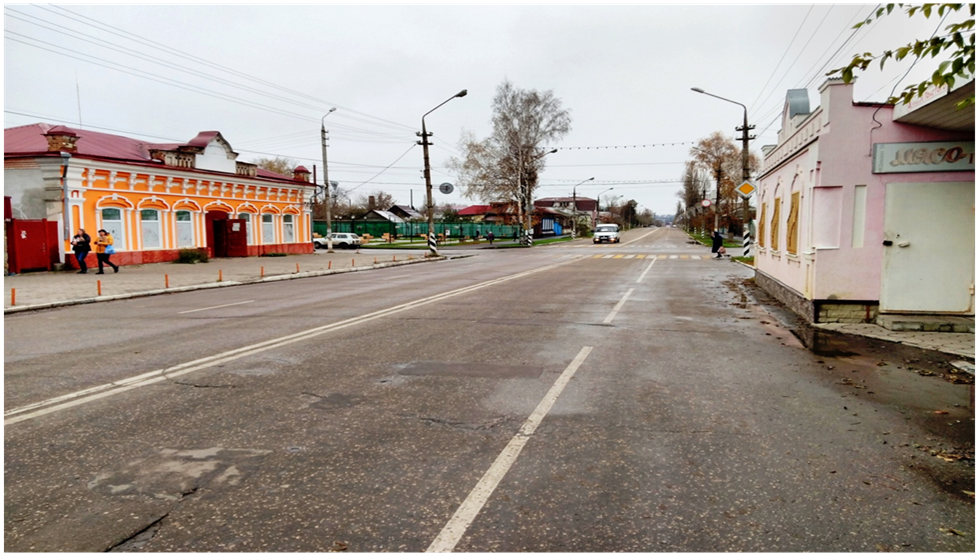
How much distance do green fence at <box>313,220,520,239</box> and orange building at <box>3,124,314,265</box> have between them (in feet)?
111

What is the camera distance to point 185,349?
793 cm

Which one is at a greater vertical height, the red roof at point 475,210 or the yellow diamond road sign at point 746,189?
the red roof at point 475,210

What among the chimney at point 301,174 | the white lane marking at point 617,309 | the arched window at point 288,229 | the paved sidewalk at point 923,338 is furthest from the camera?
the chimney at point 301,174

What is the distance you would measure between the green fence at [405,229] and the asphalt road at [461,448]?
63.1 metres

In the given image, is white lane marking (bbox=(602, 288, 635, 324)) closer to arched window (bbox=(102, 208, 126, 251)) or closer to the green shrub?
arched window (bbox=(102, 208, 126, 251))

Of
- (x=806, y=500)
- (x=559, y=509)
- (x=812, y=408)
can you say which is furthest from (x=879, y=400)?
(x=559, y=509)

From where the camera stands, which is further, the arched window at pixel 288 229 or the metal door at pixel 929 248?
the arched window at pixel 288 229

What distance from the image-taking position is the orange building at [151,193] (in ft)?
74.6

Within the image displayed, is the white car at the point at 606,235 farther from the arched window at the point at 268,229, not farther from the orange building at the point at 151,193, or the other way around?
the arched window at the point at 268,229

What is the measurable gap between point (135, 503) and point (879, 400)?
6.26 metres

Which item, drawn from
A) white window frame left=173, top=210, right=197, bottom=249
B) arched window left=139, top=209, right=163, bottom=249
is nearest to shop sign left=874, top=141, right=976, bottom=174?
arched window left=139, top=209, right=163, bottom=249

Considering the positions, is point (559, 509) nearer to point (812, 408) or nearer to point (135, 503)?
point (135, 503)

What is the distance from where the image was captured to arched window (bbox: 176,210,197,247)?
28.7 meters

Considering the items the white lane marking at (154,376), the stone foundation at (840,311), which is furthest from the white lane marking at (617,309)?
the white lane marking at (154,376)
